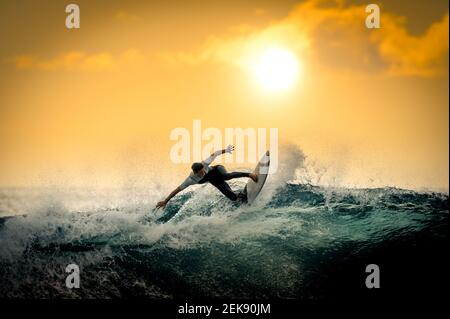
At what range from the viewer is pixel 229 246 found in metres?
6.51

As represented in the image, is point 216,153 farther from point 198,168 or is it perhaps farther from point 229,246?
point 229,246

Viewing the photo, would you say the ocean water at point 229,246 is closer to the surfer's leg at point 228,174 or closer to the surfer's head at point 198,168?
the surfer's leg at point 228,174

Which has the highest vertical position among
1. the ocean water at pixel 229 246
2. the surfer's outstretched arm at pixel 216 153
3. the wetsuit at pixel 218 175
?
the surfer's outstretched arm at pixel 216 153

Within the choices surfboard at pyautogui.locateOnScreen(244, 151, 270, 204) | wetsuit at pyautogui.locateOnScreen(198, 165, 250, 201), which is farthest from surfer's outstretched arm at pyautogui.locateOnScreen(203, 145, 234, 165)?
surfboard at pyautogui.locateOnScreen(244, 151, 270, 204)

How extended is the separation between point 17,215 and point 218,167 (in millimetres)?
4212

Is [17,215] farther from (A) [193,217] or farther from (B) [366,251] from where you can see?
(B) [366,251]

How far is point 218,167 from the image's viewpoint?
22.9 feet

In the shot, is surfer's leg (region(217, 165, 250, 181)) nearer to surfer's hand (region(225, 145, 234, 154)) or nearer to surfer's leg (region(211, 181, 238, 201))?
surfer's leg (region(211, 181, 238, 201))

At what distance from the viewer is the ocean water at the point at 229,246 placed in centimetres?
571

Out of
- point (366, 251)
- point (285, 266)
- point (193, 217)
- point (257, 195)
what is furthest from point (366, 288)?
point (193, 217)

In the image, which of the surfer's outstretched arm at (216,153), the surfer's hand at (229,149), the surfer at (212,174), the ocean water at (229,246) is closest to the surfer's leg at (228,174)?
the surfer at (212,174)

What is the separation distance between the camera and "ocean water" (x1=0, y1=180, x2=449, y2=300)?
5.71 metres

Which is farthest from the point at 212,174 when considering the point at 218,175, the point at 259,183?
the point at 259,183
